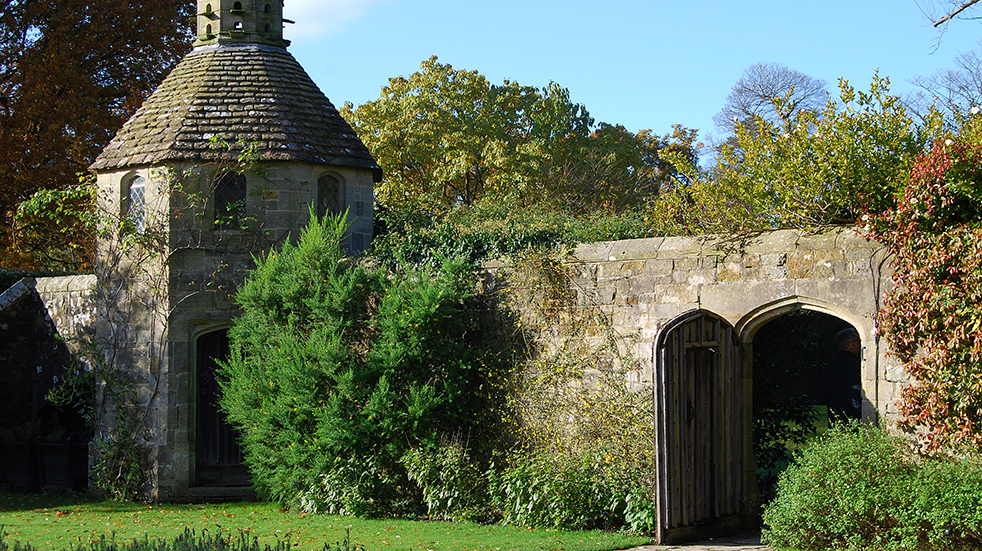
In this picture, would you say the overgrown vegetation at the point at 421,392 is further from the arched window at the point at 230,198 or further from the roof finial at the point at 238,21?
the roof finial at the point at 238,21

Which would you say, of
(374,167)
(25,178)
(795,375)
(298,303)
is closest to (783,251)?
(795,375)

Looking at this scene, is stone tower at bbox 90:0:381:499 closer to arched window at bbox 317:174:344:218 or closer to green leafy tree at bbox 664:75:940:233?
arched window at bbox 317:174:344:218

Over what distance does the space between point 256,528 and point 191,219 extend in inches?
175

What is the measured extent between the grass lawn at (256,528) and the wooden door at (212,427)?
1610 mm

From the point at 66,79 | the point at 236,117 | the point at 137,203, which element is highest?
the point at 66,79

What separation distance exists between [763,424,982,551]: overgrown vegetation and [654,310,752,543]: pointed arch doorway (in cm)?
74

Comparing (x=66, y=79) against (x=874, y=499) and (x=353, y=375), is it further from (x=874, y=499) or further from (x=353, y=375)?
(x=874, y=499)

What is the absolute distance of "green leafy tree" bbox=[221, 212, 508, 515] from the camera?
10023 millimetres

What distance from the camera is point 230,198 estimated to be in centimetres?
1216

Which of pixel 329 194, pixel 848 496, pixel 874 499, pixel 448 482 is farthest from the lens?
pixel 329 194

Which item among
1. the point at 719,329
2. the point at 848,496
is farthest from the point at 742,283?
the point at 848,496

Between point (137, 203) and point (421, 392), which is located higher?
point (137, 203)

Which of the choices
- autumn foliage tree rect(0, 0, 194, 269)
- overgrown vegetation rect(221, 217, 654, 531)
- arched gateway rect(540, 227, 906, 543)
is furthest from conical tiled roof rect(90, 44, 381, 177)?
autumn foliage tree rect(0, 0, 194, 269)

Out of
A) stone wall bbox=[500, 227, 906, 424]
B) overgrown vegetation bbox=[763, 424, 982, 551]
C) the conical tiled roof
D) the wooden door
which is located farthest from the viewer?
the wooden door
